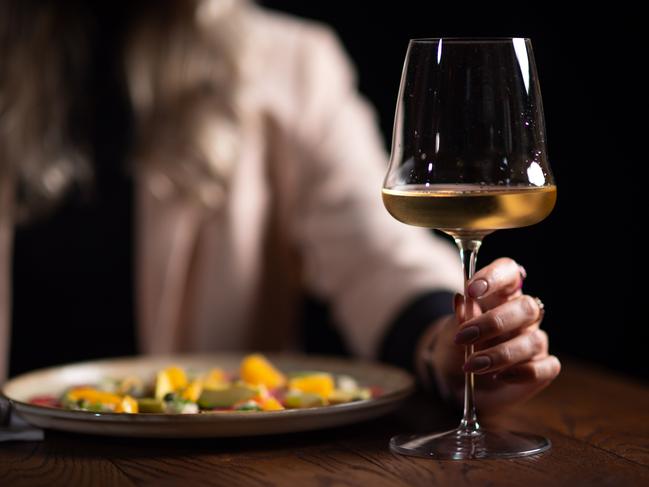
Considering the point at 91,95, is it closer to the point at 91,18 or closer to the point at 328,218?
the point at 91,18

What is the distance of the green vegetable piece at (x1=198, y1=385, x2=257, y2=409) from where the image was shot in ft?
3.47

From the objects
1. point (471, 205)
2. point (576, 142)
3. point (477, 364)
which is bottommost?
point (477, 364)

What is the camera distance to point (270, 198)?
7.44ft

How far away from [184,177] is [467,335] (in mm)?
1188

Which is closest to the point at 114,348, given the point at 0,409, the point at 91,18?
the point at 91,18

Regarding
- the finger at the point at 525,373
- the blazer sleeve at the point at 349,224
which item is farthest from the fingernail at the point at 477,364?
the blazer sleeve at the point at 349,224

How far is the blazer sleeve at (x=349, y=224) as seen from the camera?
1786 mm

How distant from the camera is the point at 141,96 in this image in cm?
208

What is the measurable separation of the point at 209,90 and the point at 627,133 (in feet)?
4.35

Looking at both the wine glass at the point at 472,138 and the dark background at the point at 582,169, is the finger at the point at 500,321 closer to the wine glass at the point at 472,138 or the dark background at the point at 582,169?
the wine glass at the point at 472,138

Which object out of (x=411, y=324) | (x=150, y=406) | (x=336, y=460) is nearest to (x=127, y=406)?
(x=150, y=406)

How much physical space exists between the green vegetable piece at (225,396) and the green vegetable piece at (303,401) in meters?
0.04

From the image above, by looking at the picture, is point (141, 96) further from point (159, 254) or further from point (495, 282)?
point (495, 282)

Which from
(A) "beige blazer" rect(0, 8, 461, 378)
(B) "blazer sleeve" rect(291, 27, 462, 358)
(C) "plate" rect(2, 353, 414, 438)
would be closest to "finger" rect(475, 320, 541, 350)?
(C) "plate" rect(2, 353, 414, 438)
